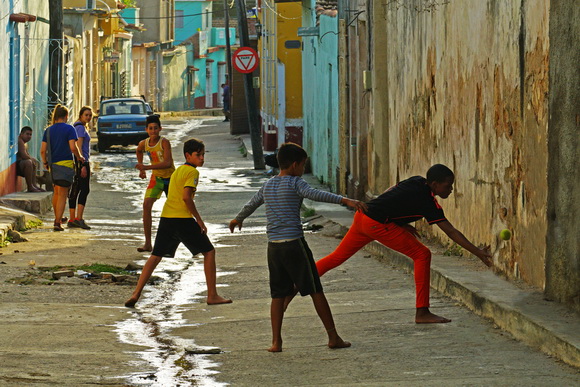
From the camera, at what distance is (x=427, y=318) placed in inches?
331

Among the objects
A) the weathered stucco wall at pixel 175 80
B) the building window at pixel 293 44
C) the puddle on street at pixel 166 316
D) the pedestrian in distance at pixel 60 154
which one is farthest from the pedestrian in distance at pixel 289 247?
the weathered stucco wall at pixel 175 80

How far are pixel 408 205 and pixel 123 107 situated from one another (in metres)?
30.0

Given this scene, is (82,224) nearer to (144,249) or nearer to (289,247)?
(144,249)

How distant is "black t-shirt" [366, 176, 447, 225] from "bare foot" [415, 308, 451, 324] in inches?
25.0

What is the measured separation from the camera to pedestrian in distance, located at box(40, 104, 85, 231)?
15.2 m

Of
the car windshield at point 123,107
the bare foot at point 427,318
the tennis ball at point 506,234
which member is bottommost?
the bare foot at point 427,318

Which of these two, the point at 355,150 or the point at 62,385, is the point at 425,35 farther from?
the point at 62,385

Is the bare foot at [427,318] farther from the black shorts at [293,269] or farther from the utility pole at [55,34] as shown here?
the utility pole at [55,34]

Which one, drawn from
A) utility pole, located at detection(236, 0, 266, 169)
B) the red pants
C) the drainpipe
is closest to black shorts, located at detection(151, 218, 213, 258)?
the red pants

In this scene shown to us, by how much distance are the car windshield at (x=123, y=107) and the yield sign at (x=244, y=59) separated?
812 cm

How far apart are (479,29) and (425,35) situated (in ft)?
8.17

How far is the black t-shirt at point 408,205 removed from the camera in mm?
8281

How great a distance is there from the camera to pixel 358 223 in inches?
337

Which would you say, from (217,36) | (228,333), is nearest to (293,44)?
(228,333)
